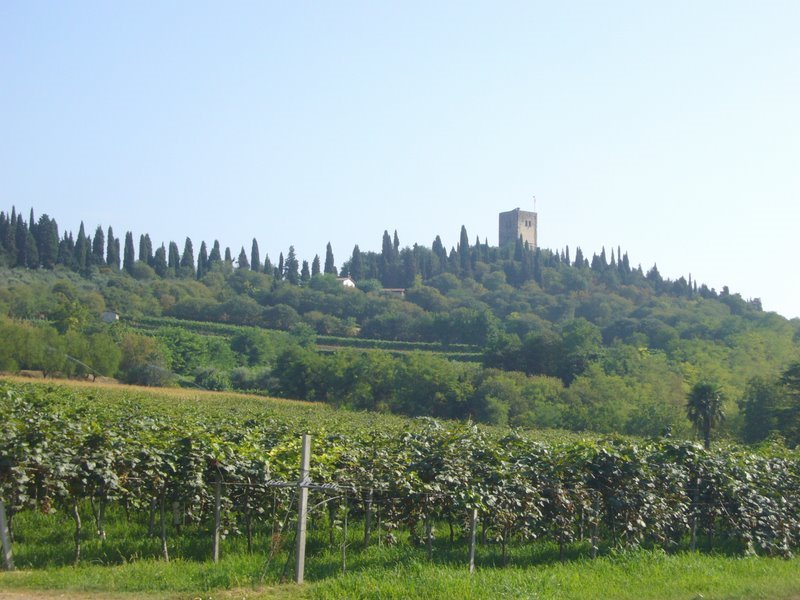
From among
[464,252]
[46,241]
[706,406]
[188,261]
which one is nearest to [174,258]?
[188,261]

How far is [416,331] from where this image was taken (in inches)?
4419

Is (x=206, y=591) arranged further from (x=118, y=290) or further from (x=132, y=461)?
(x=118, y=290)

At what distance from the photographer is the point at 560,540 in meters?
13.0

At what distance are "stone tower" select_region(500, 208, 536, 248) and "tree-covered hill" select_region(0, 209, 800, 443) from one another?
23.5 meters

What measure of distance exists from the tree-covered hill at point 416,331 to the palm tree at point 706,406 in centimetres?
259

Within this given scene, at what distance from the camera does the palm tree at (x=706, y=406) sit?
55500 mm

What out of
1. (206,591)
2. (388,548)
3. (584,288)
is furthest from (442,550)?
→ (584,288)

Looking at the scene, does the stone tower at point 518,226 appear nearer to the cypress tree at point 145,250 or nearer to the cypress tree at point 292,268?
the cypress tree at point 292,268

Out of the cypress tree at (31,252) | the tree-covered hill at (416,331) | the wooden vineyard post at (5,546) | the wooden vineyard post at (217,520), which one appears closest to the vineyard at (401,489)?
the wooden vineyard post at (217,520)

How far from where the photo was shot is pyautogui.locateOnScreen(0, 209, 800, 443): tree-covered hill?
2650 inches

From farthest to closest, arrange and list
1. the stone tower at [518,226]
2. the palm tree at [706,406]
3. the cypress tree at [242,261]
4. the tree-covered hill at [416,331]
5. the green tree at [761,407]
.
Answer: the stone tower at [518,226]
the cypress tree at [242,261]
the tree-covered hill at [416,331]
the palm tree at [706,406]
the green tree at [761,407]

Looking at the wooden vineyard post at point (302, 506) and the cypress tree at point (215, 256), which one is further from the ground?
the cypress tree at point (215, 256)

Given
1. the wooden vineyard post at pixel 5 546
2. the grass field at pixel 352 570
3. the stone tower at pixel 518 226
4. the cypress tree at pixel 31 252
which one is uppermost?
the stone tower at pixel 518 226

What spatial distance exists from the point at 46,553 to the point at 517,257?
16114 cm
